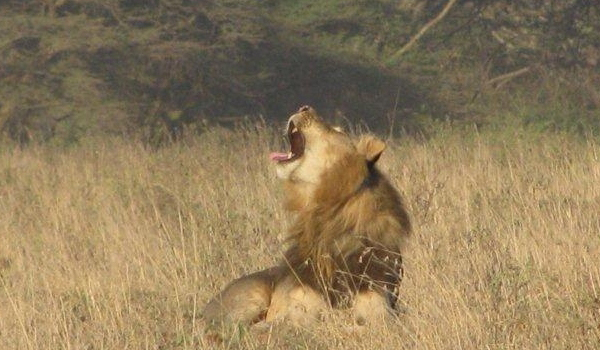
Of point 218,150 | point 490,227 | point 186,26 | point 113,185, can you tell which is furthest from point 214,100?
point 490,227

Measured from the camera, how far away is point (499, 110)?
23.8 metres

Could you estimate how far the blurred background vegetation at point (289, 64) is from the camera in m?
A: 22.0

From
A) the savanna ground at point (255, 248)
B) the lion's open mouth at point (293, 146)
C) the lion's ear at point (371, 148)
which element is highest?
the lion's ear at point (371, 148)

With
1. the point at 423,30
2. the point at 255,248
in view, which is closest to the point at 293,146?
the point at 255,248

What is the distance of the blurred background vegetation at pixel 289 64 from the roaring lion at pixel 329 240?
13846mm

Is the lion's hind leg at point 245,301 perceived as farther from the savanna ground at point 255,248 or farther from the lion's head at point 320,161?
the lion's head at point 320,161

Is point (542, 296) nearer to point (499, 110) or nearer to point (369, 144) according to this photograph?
point (369, 144)

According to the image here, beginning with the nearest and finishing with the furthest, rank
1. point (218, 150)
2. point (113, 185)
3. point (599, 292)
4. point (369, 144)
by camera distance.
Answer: point (599, 292) < point (369, 144) < point (113, 185) < point (218, 150)

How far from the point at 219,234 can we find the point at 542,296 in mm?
2990

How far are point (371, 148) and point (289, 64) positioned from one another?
17.7m

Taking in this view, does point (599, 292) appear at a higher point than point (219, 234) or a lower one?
higher

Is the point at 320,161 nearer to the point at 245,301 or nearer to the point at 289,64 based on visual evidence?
the point at 245,301

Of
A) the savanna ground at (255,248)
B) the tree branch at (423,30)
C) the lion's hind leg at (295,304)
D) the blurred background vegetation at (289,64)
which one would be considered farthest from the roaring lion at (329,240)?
the tree branch at (423,30)

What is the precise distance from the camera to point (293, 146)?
6.63m
